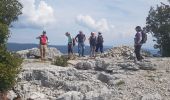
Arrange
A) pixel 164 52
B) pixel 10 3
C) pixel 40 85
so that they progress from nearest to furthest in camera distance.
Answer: pixel 40 85
pixel 10 3
pixel 164 52

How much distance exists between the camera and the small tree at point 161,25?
166 ft

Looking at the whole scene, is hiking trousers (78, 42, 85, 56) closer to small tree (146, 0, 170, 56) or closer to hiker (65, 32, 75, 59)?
hiker (65, 32, 75, 59)

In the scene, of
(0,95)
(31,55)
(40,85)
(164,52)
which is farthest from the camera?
(164,52)

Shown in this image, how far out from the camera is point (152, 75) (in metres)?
27.0

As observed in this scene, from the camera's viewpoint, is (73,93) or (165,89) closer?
(73,93)

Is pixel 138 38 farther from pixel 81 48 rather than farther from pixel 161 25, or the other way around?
pixel 161 25

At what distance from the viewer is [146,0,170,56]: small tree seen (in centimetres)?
5053

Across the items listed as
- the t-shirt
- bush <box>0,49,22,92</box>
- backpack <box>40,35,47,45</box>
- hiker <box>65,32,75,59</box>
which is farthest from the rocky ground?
hiker <box>65,32,75,59</box>

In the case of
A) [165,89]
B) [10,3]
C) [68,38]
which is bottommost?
[165,89]

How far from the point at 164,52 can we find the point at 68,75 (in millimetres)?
26554

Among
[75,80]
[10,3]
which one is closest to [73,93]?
[75,80]

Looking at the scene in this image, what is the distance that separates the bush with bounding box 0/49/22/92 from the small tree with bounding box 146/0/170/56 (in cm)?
3053

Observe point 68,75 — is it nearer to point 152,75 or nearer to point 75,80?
point 75,80

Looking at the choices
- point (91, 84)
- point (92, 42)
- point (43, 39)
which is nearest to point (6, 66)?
point (91, 84)
